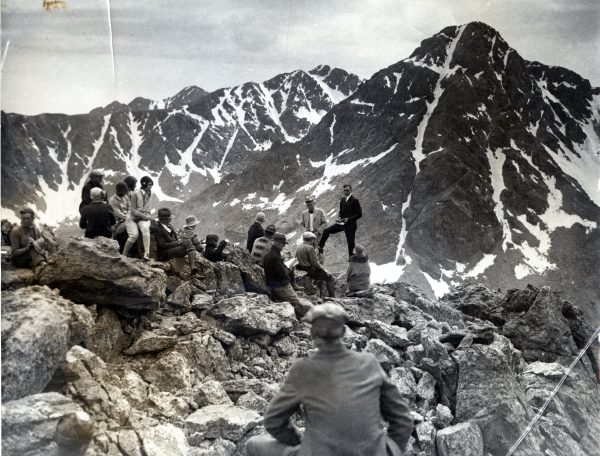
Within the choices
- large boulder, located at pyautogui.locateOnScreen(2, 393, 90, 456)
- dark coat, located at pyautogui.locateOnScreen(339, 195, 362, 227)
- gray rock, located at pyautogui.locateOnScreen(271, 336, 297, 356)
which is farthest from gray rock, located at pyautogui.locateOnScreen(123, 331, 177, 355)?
dark coat, located at pyautogui.locateOnScreen(339, 195, 362, 227)

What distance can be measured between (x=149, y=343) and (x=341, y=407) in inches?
107

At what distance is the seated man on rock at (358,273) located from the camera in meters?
6.79

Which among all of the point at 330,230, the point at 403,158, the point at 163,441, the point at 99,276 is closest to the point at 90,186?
the point at 99,276

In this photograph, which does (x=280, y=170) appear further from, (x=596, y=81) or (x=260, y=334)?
(x=596, y=81)

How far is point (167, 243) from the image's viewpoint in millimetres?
5914

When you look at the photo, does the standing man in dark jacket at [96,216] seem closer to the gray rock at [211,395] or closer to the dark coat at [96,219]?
the dark coat at [96,219]

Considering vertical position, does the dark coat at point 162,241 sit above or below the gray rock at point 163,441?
above

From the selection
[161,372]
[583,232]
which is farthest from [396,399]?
[583,232]

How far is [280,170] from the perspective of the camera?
7.38 meters

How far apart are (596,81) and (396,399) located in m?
6.66

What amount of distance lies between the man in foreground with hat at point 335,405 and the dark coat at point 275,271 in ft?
10.7

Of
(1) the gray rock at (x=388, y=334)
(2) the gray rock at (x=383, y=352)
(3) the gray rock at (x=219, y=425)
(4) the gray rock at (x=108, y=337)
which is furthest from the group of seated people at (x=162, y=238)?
(3) the gray rock at (x=219, y=425)

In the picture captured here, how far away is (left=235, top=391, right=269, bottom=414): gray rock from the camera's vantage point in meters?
4.22

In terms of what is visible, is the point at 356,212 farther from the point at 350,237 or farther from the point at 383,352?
the point at 383,352
